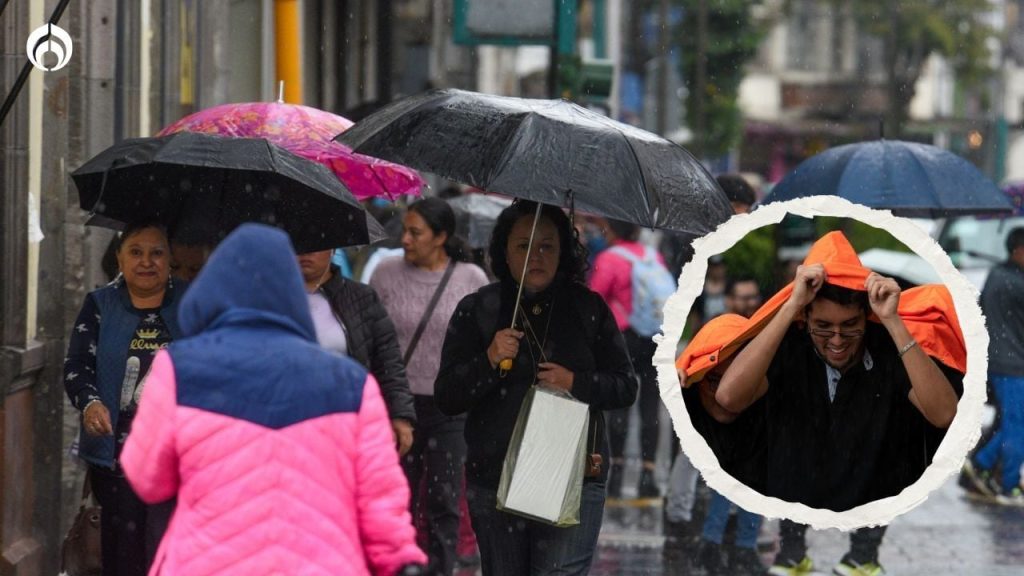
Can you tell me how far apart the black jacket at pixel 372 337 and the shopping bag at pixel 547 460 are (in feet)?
3.63

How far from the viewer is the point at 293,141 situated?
8117 mm

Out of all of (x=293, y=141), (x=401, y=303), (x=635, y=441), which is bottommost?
(x=635, y=441)

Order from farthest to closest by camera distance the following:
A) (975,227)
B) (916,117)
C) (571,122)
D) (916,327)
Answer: (916,117), (975,227), (571,122), (916,327)

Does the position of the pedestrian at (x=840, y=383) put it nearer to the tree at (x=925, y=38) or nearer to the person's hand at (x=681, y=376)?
the person's hand at (x=681, y=376)

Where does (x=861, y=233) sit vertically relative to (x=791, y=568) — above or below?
above

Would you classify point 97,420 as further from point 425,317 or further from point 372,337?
point 425,317

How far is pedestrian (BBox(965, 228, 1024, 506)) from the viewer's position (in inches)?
514

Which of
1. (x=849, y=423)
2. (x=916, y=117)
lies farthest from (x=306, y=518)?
(x=916, y=117)

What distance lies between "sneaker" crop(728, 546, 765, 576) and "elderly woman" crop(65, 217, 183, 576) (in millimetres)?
4220

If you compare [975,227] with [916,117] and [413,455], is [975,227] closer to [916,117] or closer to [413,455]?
[413,455]

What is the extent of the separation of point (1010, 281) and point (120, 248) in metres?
7.70

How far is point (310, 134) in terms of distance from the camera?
823 cm

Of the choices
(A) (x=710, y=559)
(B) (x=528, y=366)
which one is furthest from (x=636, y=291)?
(B) (x=528, y=366)

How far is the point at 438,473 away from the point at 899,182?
8.95 ft
